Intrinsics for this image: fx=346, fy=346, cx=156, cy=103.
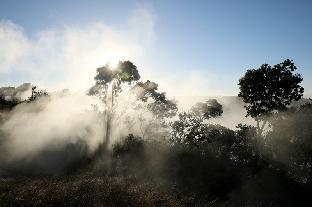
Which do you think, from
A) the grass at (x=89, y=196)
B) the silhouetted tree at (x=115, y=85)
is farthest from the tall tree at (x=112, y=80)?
the grass at (x=89, y=196)

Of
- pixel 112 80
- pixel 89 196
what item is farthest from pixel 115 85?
pixel 89 196

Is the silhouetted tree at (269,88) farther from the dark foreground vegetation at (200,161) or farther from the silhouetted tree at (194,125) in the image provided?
the silhouetted tree at (194,125)

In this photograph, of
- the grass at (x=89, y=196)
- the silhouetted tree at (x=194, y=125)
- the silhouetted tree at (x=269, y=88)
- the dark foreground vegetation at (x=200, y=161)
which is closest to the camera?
the grass at (x=89, y=196)

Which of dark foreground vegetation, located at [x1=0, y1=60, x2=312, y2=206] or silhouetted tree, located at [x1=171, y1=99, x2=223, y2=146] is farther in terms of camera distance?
silhouetted tree, located at [x1=171, y1=99, x2=223, y2=146]

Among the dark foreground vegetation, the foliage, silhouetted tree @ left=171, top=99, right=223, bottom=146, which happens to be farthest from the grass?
silhouetted tree @ left=171, top=99, right=223, bottom=146

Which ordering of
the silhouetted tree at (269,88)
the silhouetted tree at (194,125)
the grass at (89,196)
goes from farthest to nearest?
1. the silhouetted tree at (194,125)
2. the silhouetted tree at (269,88)
3. the grass at (89,196)

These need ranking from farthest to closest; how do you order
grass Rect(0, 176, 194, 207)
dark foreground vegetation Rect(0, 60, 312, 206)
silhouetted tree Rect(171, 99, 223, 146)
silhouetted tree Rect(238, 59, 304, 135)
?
silhouetted tree Rect(171, 99, 223, 146), silhouetted tree Rect(238, 59, 304, 135), dark foreground vegetation Rect(0, 60, 312, 206), grass Rect(0, 176, 194, 207)

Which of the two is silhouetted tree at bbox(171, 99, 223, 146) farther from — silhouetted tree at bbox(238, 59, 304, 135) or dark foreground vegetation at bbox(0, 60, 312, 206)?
silhouetted tree at bbox(238, 59, 304, 135)

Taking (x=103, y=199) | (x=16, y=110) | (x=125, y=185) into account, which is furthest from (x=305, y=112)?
(x=16, y=110)

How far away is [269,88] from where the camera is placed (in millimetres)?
36656

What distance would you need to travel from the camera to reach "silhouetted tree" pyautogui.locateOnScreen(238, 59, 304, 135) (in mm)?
35906

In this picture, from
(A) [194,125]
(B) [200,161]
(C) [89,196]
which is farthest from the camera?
(A) [194,125]

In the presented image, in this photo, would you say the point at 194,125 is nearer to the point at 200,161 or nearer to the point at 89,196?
the point at 200,161

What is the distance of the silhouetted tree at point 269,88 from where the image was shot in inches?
1414
